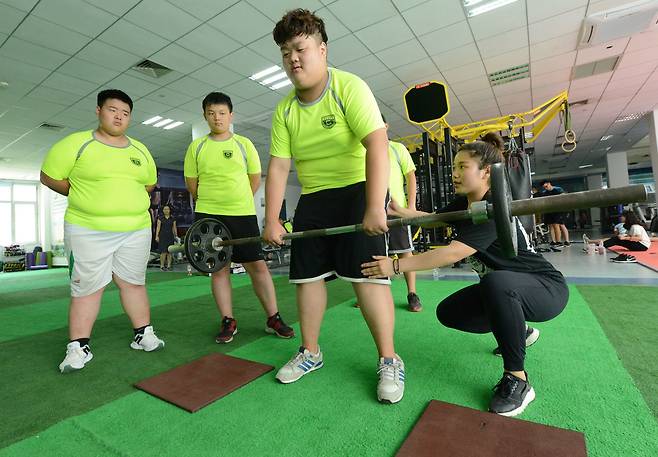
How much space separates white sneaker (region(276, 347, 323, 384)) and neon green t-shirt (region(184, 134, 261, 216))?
0.97 meters

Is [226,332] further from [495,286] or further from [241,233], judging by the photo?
[495,286]

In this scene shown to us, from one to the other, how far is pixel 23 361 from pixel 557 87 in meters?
8.20

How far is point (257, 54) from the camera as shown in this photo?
4.73 metres

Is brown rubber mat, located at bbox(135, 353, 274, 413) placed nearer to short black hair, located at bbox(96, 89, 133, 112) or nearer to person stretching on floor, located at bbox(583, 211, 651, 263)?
short black hair, located at bbox(96, 89, 133, 112)

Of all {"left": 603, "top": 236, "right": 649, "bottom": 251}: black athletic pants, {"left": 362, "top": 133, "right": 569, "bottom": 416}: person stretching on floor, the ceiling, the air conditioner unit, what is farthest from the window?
{"left": 603, "top": 236, "right": 649, "bottom": 251}: black athletic pants

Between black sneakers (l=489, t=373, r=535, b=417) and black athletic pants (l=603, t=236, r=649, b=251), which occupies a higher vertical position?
black athletic pants (l=603, t=236, r=649, b=251)

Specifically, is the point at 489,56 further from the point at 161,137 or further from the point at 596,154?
the point at 596,154

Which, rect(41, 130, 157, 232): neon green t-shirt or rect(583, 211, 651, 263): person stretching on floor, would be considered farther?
rect(583, 211, 651, 263): person stretching on floor

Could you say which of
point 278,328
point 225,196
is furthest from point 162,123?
point 278,328

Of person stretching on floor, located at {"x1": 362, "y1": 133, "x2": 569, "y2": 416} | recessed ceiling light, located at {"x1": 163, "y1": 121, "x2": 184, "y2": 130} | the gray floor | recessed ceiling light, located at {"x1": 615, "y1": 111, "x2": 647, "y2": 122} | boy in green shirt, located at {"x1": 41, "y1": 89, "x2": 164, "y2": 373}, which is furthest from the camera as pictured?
recessed ceiling light, located at {"x1": 615, "y1": 111, "x2": 647, "y2": 122}

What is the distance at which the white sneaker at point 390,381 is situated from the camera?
1.14 m

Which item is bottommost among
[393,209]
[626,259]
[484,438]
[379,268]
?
[484,438]

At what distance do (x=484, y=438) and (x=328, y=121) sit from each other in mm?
1120

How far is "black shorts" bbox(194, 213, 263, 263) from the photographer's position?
6.45 feet
